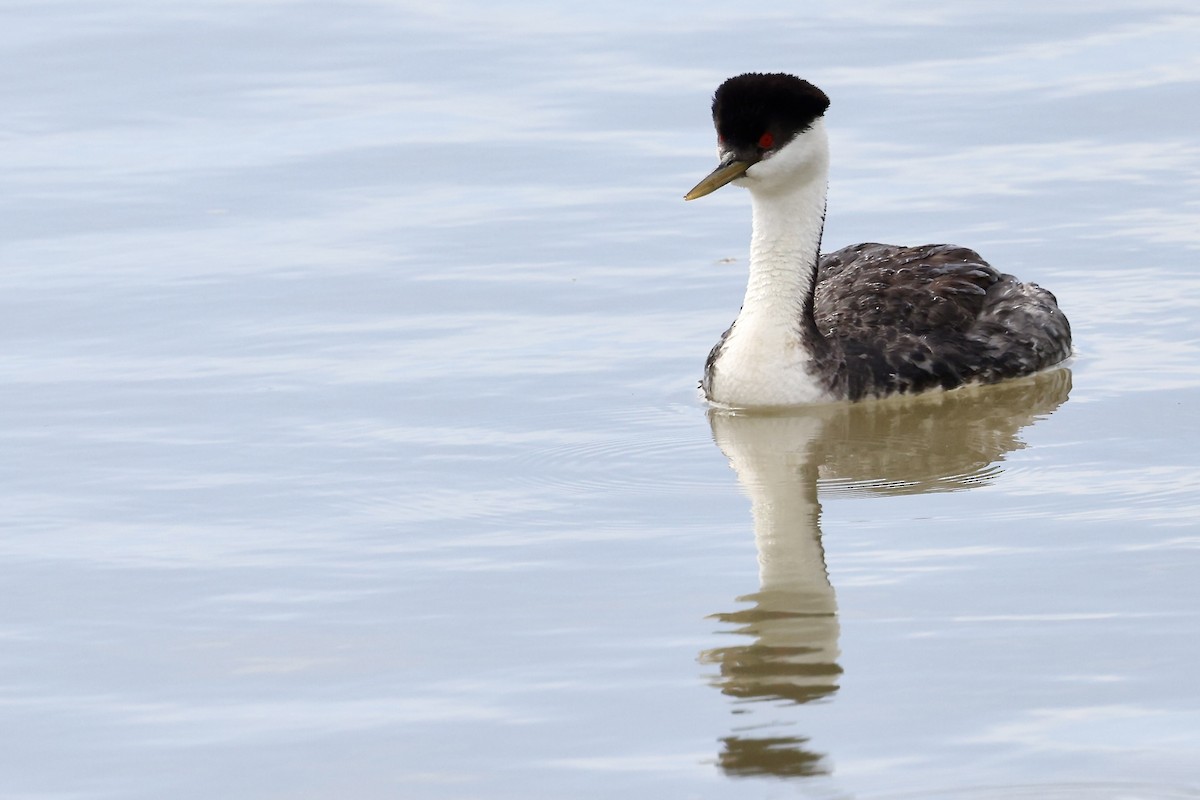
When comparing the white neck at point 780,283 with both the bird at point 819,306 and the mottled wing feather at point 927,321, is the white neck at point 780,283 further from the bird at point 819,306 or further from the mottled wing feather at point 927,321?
the mottled wing feather at point 927,321

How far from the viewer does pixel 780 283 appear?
12633 mm

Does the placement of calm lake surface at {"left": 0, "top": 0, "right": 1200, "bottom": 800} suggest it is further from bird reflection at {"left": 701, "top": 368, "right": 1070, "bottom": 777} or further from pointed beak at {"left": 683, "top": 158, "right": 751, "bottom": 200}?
pointed beak at {"left": 683, "top": 158, "right": 751, "bottom": 200}

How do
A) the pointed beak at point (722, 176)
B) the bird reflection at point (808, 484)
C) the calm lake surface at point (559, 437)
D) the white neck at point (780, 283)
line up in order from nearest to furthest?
the calm lake surface at point (559, 437)
the bird reflection at point (808, 484)
the pointed beak at point (722, 176)
the white neck at point (780, 283)

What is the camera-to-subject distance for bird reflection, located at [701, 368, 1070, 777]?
770 cm

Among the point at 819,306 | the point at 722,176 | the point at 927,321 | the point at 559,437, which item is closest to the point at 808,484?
the point at 559,437

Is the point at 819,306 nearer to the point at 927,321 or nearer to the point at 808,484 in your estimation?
the point at 927,321

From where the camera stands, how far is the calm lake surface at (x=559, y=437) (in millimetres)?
7531

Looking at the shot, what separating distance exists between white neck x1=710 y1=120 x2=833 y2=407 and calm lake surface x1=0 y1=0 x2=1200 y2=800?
0.30 metres

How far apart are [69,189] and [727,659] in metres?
9.49

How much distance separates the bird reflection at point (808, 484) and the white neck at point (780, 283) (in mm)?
144

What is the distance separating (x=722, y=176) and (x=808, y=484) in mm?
2178

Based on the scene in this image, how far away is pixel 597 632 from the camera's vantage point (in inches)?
330

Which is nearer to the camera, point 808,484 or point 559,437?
point 808,484

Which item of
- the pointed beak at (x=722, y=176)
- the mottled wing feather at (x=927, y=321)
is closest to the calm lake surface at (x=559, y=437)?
the mottled wing feather at (x=927, y=321)
